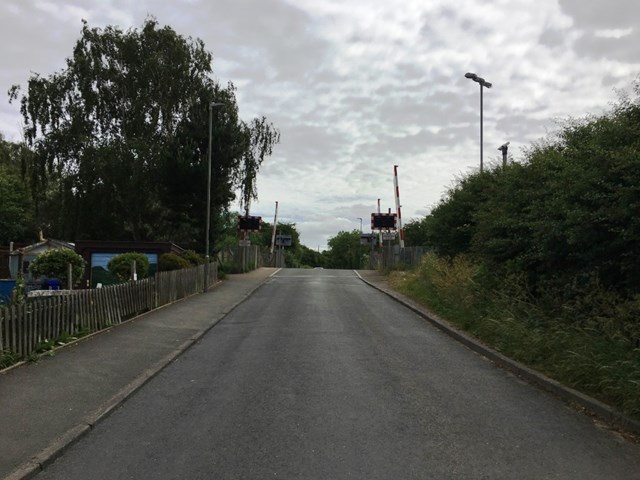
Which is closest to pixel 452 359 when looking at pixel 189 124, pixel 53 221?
pixel 189 124

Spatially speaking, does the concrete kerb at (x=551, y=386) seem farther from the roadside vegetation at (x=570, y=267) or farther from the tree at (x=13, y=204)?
the tree at (x=13, y=204)

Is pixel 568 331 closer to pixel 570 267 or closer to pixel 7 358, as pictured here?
pixel 570 267

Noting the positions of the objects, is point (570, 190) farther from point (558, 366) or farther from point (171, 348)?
point (171, 348)

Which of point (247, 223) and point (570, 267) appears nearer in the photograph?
point (570, 267)

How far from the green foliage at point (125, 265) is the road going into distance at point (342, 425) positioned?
1004 centimetres

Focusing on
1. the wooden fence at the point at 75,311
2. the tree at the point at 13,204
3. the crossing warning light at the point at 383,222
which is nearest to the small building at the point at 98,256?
the wooden fence at the point at 75,311

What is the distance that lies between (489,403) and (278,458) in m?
3.08

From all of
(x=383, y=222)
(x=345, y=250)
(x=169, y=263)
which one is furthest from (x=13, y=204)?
(x=345, y=250)

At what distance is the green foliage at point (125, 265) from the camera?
62.9 ft

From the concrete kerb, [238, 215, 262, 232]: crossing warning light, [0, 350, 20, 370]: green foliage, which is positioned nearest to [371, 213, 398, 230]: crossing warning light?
[238, 215, 262, 232]: crossing warning light

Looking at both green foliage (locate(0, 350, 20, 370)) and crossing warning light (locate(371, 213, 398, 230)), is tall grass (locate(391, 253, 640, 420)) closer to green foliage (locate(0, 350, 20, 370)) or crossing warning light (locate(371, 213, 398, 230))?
green foliage (locate(0, 350, 20, 370))

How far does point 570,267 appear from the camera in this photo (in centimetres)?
970

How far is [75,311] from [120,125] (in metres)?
24.5

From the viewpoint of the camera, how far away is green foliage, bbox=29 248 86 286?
16.5 metres
